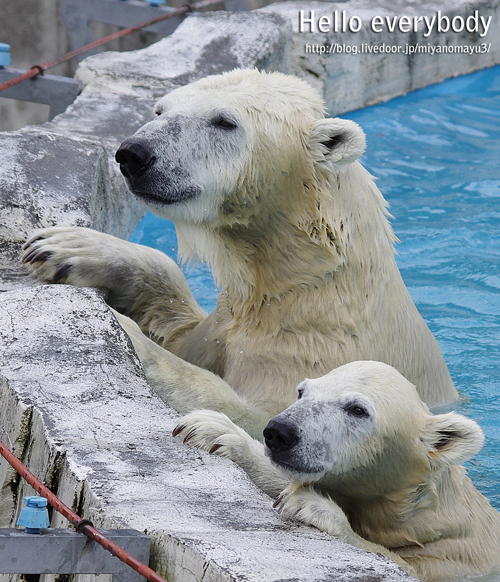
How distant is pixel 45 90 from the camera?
227 inches

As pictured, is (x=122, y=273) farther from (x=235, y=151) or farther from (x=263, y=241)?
(x=235, y=151)

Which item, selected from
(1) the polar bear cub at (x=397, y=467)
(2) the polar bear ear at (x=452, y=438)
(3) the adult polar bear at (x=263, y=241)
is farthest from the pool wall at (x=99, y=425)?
(2) the polar bear ear at (x=452, y=438)

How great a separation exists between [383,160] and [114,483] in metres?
6.11

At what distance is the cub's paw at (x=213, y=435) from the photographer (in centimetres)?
231

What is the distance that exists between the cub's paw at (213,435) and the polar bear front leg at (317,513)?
18 cm

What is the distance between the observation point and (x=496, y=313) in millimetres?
5273

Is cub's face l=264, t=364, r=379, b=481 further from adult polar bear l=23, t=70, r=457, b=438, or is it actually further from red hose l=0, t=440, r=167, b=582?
red hose l=0, t=440, r=167, b=582

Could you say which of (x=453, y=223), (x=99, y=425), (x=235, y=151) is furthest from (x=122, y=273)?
(x=453, y=223)

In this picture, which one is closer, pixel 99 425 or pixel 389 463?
pixel 99 425

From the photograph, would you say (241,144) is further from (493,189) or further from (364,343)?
(493,189)

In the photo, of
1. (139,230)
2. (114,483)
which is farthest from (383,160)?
(114,483)

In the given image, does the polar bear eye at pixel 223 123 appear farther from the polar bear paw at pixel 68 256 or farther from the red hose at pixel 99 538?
the red hose at pixel 99 538

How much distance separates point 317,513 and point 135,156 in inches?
51.1

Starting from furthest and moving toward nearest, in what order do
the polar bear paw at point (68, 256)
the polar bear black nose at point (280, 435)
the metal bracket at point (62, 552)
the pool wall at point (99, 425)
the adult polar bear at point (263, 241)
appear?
the polar bear paw at point (68, 256) < the adult polar bear at point (263, 241) < the polar bear black nose at point (280, 435) < the pool wall at point (99, 425) < the metal bracket at point (62, 552)
